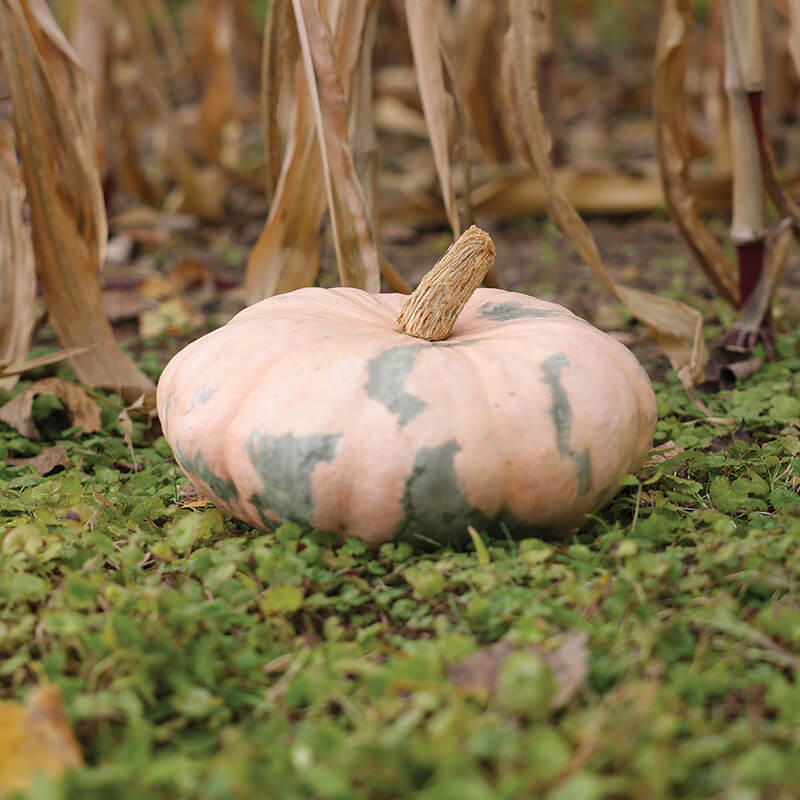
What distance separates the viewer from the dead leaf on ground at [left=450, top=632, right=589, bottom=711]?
1.25 metres

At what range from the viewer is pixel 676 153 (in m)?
2.76

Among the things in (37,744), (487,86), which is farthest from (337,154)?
(487,86)

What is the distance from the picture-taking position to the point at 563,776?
111 centimetres

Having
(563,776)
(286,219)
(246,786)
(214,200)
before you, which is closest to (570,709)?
(563,776)

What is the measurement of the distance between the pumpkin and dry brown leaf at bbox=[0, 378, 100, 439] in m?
0.68

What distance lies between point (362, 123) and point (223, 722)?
1.79 meters

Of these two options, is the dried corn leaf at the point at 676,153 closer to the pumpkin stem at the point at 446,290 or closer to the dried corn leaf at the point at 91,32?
the pumpkin stem at the point at 446,290

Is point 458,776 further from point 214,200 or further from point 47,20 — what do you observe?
point 214,200

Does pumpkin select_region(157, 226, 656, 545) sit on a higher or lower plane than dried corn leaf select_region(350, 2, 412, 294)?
lower

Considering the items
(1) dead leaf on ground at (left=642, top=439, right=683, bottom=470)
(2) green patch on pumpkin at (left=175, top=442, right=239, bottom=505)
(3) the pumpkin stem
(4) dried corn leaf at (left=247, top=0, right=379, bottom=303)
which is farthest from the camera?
(4) dried corn leaf at (left=247, top=0, right=379, bottom=303)

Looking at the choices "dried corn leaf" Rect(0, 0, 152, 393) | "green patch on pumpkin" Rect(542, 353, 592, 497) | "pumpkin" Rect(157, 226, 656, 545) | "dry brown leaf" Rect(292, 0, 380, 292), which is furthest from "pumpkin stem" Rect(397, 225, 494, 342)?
"dried corn leaf" Rect(0, 0, 152, 393)

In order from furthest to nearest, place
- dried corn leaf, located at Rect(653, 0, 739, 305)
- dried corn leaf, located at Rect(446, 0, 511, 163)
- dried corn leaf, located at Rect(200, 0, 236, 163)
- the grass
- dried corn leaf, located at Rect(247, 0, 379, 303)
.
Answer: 1. dried corn leaf, located at Rect(200, 0, 236, 163)
2. dried corn leaf, located at Rect(446, 0, 511, 163)
3. dried corn leaf, located at Rect(653, 0, 739, 305)
4. dried corn leaf, located at Rect(247, 0, 379, 303)
5. the grass

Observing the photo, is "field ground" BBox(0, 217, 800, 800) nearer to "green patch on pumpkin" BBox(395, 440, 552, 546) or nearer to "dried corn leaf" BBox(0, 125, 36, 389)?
"green patch on pumpkin" BBox(395, 440, 552, 546)

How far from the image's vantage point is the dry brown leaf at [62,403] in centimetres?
238
